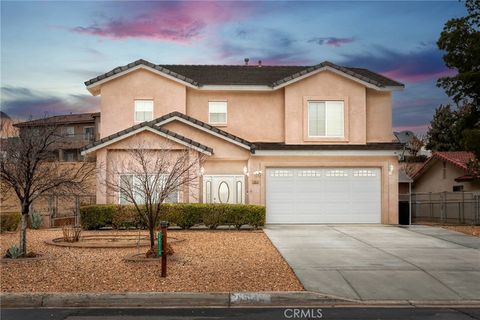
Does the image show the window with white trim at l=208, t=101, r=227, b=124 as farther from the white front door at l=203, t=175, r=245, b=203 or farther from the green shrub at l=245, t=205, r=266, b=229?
the green shrub at l=245, t=205, r=266, b=229

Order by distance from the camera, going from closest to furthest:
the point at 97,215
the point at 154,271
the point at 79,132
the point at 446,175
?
the point at 154,271 < the point at 97,215 < the point at 446,175 < the point at 79,132

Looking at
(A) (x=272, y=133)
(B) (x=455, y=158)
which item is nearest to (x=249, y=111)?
(A) (x=272, y=133)

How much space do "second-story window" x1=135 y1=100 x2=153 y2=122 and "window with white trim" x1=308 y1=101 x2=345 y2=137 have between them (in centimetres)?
727

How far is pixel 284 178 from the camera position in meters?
26.5

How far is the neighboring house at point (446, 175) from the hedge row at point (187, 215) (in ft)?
49.2

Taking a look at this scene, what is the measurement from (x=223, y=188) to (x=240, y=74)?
6.41 metres

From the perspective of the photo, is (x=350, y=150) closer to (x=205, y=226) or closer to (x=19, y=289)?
(x=205, y=226)

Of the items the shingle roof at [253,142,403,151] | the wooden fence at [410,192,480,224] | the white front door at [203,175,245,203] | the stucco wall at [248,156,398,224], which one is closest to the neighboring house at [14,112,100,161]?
the wooden fence at [410,192,480,224]

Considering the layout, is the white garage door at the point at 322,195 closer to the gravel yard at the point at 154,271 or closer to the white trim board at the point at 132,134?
the white trim board at the point at 132,134

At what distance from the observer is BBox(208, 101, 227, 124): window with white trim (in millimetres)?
28500

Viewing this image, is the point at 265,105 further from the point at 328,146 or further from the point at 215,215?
the point at 215,215

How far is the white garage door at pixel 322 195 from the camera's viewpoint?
2634 cm

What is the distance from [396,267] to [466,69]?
1239cm

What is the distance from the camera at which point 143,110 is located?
2825 centimetres
